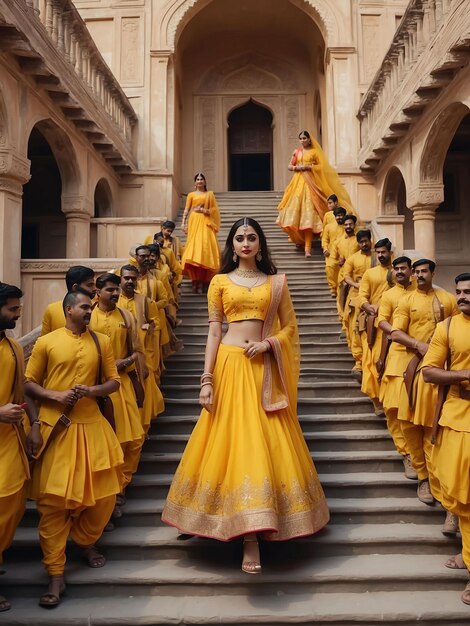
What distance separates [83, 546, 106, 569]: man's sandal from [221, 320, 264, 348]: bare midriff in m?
1.70

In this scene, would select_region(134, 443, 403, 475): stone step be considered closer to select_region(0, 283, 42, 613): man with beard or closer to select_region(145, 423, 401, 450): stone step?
select_region(145, 423, 401, 450): stone step

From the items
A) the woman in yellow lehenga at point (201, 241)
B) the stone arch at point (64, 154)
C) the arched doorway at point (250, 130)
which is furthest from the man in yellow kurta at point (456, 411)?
the arched doorway at point (250, 130)

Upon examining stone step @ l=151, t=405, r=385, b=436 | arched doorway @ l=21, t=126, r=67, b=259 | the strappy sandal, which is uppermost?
arched doorway @ l=21, t=126, r=67, b=259

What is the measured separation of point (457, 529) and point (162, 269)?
4827 mm

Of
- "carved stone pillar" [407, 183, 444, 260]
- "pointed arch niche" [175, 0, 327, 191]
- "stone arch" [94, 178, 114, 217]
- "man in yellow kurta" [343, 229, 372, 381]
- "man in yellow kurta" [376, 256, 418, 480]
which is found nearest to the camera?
"man in yellow kurta" [376, 256, 418, 480]

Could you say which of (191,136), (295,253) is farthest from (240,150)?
(295,253)

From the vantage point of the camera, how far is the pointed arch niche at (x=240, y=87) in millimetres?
18141

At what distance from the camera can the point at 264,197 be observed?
15.9 meters

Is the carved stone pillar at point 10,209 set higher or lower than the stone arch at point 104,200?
lower

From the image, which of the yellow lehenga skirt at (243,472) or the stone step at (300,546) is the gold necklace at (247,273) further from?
the stone step at (300,546)

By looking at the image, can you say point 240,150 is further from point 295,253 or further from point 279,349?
point 279,349

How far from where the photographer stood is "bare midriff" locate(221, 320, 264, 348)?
382cm

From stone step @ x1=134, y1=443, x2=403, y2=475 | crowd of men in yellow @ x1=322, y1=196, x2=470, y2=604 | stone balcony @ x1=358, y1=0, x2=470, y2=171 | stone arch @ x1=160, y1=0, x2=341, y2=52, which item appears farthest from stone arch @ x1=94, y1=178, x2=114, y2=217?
stone step @ x1=134, y1=443, x2=403, y2=475

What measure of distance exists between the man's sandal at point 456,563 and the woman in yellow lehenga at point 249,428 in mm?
892
